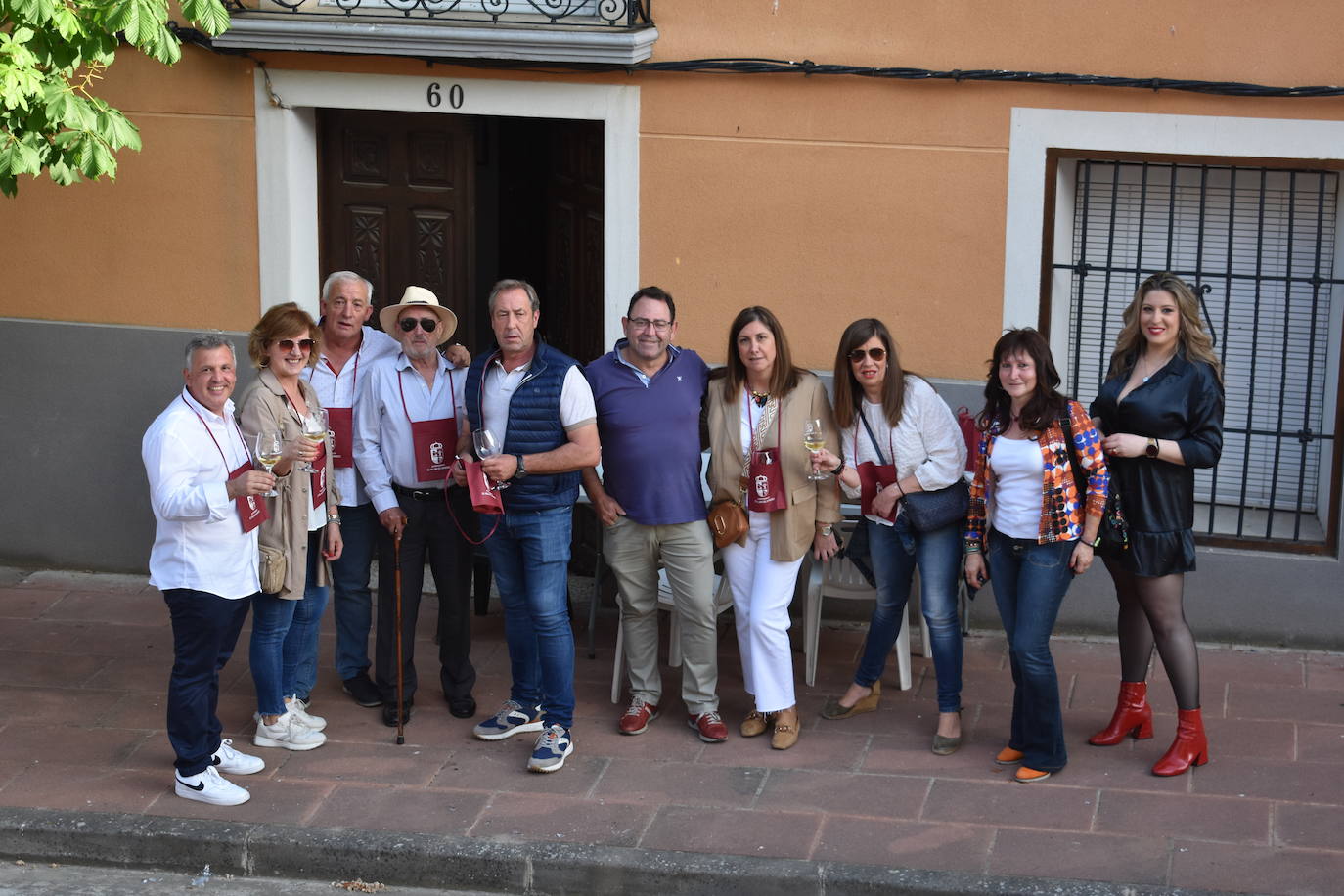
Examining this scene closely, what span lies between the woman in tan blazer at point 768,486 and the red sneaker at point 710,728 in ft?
0.41

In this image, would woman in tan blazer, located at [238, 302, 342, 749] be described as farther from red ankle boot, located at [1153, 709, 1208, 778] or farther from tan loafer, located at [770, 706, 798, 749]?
red ankle boot, located at [1153, 709, 1208, 778]

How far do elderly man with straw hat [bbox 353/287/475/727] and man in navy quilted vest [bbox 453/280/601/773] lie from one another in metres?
0.18

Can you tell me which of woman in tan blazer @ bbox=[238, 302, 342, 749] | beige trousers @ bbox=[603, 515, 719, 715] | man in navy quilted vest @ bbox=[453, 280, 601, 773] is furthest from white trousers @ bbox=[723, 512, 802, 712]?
woman in tan blazer @ bbox=[238, 302, 342, 749]

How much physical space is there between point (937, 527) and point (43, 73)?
12.5 feet

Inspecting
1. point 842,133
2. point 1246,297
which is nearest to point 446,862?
point 842,133

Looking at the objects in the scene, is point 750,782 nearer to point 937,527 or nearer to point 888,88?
point 937,527

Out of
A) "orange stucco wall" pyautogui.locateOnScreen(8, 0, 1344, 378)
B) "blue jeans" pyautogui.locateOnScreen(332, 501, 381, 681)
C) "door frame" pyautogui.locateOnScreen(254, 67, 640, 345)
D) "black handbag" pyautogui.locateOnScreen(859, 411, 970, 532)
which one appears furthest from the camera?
"door frame" pyautogui.locateOnScreen(254, 67, 640, 345)

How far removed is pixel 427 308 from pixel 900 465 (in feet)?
6.39

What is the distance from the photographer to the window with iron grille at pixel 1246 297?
25.0 feet

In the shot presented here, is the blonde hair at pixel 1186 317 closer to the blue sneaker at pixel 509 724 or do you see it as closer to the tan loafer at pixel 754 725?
the tan loafer at pixel 754 725

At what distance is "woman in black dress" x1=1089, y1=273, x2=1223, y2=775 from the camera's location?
5941 millimetres

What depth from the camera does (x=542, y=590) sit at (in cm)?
633

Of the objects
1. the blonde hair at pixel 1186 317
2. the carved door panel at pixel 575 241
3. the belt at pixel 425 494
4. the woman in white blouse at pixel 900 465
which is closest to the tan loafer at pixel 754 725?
the woman in white blouse at pixel 900 465

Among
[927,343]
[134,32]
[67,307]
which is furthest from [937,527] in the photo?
[67,307]
